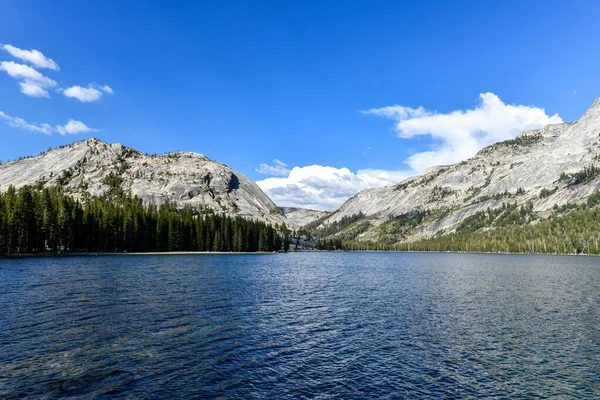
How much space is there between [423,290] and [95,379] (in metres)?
64.4

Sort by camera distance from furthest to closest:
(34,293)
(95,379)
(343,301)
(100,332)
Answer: (343,301) → (34,293) → (100,332) → (95,379)

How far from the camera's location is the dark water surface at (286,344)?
85.4 ft

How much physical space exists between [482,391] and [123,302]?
4668 cm

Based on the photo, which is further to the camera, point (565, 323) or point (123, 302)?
point (123, 302)

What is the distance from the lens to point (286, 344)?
1426 inches

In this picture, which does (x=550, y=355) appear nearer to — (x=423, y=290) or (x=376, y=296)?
(x=376, y=296)

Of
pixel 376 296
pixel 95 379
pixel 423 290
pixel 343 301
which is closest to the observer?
pixel 95 379

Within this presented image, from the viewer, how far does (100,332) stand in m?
37.7

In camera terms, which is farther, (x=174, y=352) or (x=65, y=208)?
(x=65, y=208)

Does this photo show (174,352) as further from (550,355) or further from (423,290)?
(423,290)

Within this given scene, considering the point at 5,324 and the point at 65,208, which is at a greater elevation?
the point at 65,208

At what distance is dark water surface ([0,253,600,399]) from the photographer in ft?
85.4

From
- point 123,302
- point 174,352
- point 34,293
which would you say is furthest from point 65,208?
point 174,352

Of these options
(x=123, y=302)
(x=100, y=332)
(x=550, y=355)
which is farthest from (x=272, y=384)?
(x=123, y=302)
